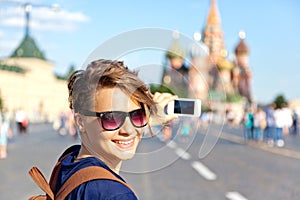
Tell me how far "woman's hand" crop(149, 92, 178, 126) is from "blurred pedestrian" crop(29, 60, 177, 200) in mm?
34

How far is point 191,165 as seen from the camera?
47.8 ft

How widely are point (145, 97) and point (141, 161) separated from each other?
277 mm

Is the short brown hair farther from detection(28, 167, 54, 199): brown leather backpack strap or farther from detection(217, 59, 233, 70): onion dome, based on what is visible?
detection(217, 59, 233, 70): onion dome

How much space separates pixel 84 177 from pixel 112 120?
156mm

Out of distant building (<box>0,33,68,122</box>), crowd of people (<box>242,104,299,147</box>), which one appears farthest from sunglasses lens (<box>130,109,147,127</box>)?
distant building (<box>0,33,68,122</box>)

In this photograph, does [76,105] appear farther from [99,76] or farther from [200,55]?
[200,55]

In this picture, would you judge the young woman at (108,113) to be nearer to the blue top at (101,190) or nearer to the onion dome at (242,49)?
the blue top at (101,190)

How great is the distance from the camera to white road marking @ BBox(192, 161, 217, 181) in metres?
11.8

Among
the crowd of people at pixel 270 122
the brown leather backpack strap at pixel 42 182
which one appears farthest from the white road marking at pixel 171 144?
the crowd of people at pixel 270 122

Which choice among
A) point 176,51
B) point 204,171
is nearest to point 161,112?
point 176,51

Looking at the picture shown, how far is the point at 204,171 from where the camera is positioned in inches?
513

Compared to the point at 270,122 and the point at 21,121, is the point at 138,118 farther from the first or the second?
the point at 21,121

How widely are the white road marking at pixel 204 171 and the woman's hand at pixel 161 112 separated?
9.69 metres

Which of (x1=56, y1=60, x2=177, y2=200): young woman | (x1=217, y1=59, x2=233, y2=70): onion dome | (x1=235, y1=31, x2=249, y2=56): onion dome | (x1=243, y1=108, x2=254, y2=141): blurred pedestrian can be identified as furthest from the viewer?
(x1=235, y1=31, x2=249, y2=56): onion dome
